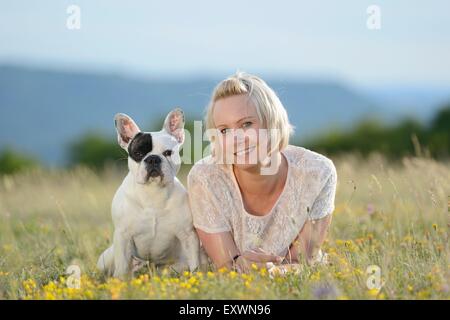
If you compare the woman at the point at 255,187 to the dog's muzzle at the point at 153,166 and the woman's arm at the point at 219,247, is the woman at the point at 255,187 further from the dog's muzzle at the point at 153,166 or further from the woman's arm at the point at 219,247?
the dog's muzzle at the point at 153,166

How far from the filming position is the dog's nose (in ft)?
14.0

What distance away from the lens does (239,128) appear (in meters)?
4.25

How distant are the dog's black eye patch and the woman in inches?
15.0

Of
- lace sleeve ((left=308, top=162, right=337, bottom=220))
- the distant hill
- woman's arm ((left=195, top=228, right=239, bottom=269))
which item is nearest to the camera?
woman's arm ((left=195, top=228, right=239, bottom=269))

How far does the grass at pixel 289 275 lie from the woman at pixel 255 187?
0.24 m

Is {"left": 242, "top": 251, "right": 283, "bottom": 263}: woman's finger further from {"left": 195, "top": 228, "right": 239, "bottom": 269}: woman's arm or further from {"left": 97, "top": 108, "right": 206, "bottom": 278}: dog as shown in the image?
{"left": 97, "top": 108, "right": 206, "bottom": 278}: dog

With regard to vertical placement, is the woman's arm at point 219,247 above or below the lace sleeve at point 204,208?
below

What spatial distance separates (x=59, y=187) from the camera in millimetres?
10352

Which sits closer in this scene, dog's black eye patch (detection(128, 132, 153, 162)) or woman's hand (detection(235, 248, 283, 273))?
woman's hand (detection(235, 248, 283, 273))

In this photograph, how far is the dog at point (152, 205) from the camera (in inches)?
172

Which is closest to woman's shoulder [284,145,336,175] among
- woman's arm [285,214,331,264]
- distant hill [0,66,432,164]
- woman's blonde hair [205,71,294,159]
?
woman's blonde hair [205,71,294,159]

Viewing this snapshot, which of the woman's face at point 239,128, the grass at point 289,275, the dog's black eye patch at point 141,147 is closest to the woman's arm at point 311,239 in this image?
the grass at point 289,275
